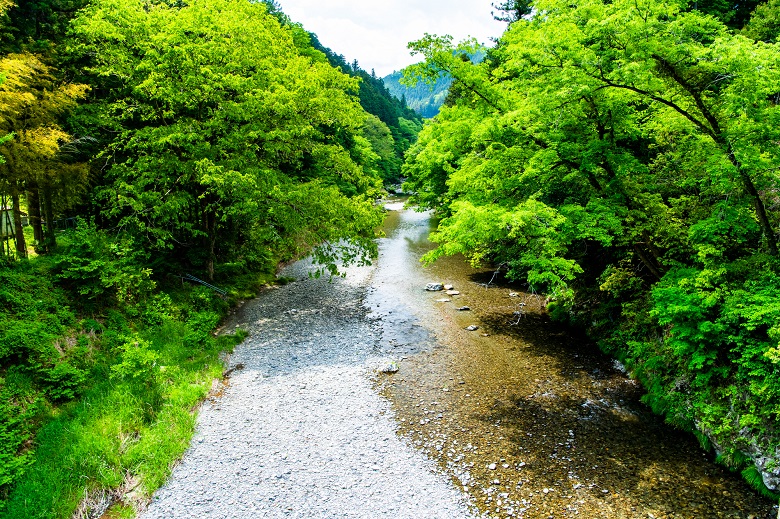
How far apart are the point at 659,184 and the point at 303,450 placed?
12424mm

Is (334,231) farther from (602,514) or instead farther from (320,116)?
(602,514)

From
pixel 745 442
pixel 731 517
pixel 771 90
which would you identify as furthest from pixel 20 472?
pixel 771 90

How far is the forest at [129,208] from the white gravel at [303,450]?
0.81 metres

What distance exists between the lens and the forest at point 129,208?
899 cm

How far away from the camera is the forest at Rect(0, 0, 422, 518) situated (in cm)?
899

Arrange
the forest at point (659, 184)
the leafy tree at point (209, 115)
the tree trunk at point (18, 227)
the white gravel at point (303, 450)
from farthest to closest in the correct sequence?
the leafy tree at point (209, 115), the tree trunk at point (18, 227), the forest at point (659, 184), the white gravel at point (303, 450)

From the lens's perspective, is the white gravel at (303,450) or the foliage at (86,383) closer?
the white gravel at (303,450)

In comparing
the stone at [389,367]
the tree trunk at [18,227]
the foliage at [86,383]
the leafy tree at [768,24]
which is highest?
the leafy tree at [768,24]

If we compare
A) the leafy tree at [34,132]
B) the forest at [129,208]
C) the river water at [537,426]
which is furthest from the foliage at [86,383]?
the river water at [537,426]

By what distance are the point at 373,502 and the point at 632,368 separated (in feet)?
29.5

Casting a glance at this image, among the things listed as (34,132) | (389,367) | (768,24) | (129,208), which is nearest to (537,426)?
(389,367)

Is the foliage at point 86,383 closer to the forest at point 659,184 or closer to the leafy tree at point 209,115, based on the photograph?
the leafy tree at point 209,115

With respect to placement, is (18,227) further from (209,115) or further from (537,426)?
(537,426)

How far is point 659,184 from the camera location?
40.0 ft
